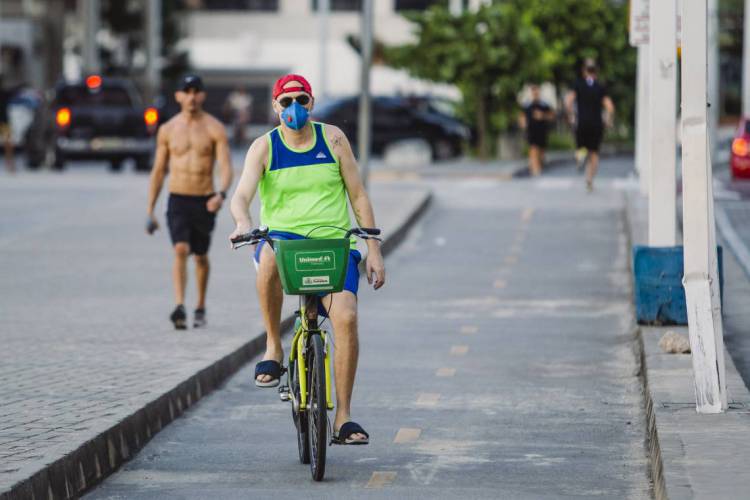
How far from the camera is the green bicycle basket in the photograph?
7.97 m

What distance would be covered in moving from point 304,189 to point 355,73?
73.2 metres

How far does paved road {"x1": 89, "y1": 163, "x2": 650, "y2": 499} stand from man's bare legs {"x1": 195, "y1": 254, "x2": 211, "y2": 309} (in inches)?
47.2

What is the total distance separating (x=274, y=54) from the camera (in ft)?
275

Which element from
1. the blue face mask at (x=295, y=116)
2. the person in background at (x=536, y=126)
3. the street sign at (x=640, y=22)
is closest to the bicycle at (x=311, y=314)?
the blue face mask at (x=295, y=116)

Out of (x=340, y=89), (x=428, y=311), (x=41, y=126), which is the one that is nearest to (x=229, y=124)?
(x=340, y=89)

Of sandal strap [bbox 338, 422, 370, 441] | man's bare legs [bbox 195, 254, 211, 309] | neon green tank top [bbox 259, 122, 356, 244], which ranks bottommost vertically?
sandal strap [bbox 338, 422, 370, 441]

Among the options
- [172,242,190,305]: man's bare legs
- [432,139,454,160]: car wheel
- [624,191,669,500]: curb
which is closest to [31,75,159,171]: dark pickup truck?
[432,139,454,160]: car wheel

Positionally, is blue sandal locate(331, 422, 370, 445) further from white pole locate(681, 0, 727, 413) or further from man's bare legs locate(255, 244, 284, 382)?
white pole locate(681, 0, 727, 413)

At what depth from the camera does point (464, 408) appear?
1045 centimetres

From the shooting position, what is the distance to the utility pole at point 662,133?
13.3 meters

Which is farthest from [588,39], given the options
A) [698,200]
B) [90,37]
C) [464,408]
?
[698,200]

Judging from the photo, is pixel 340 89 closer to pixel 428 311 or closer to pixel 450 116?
pixel 450 116

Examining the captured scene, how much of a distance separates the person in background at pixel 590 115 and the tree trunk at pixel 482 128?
957 centimetres

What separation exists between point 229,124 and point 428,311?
57883 mm
